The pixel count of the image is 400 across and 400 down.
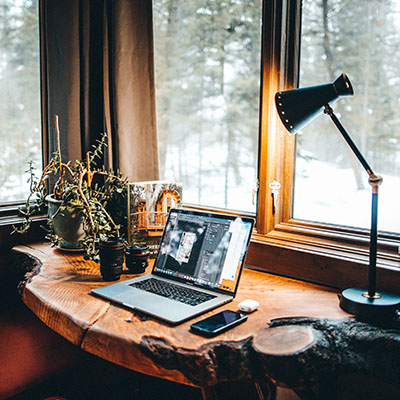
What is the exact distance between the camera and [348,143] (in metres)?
1.15

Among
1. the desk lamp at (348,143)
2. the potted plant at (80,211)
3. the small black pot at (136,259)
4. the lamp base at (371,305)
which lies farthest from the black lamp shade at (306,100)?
the potted plant at (80,211)

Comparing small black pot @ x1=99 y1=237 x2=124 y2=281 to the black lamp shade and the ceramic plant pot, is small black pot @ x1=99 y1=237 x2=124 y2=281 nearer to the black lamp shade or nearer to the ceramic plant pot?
the ceramic plant pot

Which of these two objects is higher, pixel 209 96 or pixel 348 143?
pixel 209 96

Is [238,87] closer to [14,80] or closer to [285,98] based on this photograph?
[285,98]

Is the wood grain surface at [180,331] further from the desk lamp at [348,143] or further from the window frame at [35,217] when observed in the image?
the window frame at [35,217]

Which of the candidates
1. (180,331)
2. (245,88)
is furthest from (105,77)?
(180,331)

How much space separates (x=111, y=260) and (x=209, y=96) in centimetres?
93

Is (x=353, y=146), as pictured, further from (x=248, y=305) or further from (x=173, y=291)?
(x=173, y=291)

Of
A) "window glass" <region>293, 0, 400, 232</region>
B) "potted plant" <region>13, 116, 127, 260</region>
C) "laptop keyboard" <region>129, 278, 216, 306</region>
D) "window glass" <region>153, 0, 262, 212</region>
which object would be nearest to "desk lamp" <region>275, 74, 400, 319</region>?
"window glass" <region>293, 0, 400, 232</region>

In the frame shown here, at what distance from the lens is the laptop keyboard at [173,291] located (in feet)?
4.04

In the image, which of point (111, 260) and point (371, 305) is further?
point (111, 260)

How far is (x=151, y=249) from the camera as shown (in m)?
1.68

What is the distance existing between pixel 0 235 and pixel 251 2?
4.79 ft

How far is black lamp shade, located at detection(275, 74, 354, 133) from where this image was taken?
113 centimetres
